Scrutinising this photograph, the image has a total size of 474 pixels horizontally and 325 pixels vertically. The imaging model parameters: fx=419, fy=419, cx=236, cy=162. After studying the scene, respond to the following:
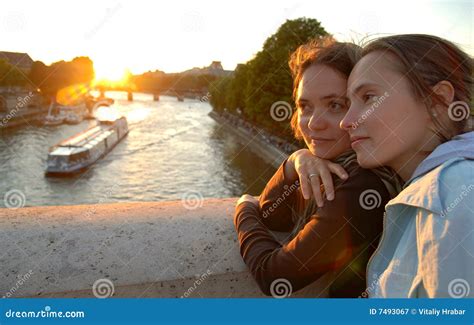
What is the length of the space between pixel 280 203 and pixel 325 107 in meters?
0.54

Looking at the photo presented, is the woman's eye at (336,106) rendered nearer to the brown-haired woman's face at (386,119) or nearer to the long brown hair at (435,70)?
the brown-haired woman's face at (386,119)

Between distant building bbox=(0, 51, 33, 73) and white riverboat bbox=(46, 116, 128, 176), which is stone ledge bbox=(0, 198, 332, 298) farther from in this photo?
distant building bbox=(0, 51, 33, 73)

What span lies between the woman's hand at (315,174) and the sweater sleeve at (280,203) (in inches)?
4.5

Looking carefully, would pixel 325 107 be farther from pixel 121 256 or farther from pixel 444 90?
pixel 121 256

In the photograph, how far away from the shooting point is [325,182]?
5.42ft

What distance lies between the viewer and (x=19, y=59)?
6228 cm

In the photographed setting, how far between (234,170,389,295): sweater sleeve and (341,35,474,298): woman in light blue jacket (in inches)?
5.2

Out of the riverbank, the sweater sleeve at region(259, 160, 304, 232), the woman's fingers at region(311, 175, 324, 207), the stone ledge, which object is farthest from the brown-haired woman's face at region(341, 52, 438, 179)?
the riverbank

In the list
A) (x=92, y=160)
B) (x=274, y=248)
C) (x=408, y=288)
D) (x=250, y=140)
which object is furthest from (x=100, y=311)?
(x=250, y=140)

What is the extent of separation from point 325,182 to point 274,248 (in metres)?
0.38

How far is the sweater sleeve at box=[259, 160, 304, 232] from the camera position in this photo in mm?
2119

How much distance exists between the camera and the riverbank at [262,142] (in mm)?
31125

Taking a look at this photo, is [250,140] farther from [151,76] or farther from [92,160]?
[151,76]

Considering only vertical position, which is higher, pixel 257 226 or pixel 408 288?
pixel 408 288
